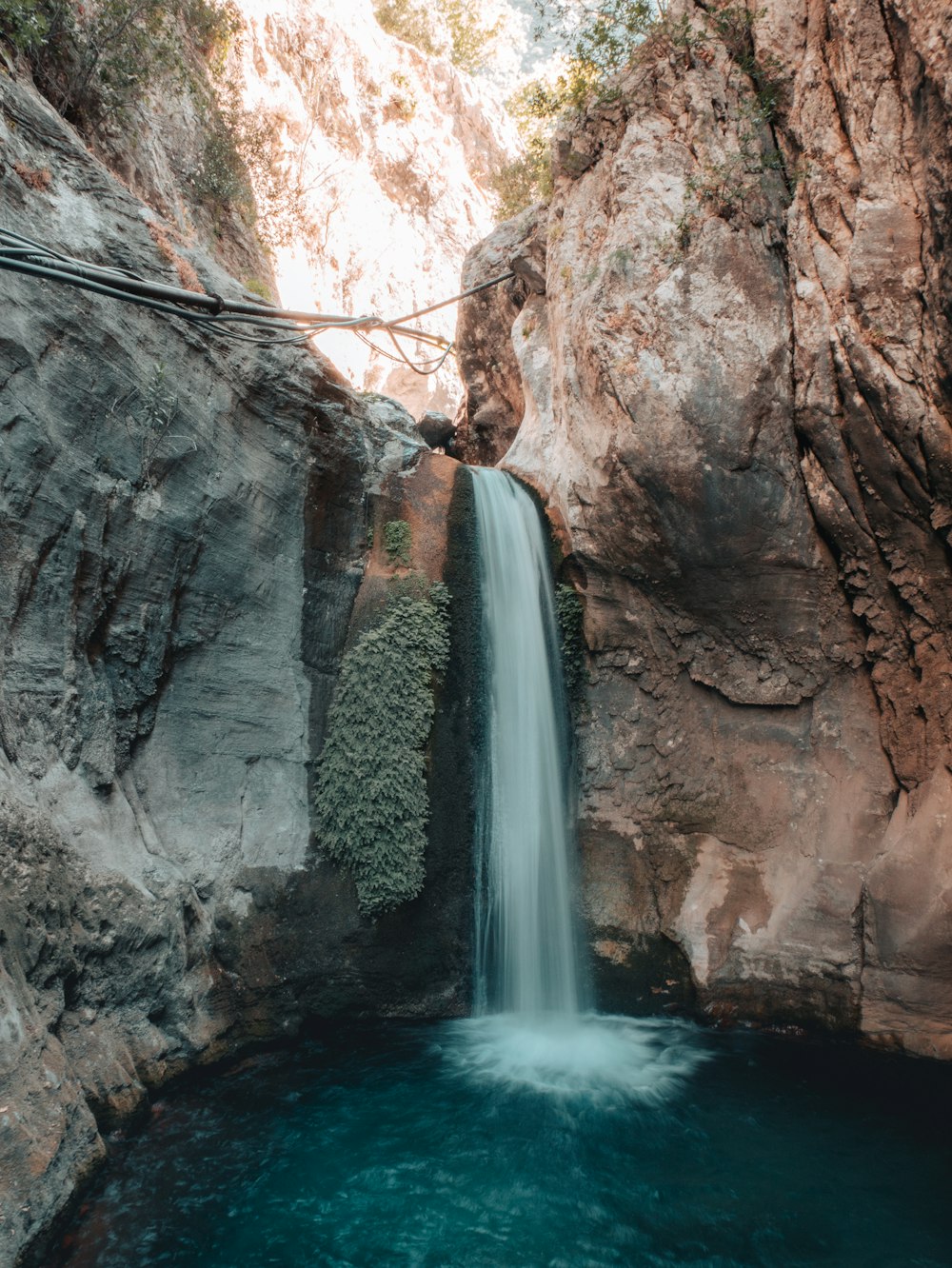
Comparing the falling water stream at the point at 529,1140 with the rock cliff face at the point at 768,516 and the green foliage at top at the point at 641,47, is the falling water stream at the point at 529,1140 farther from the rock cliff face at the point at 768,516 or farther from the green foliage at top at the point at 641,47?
the green foliage at top at the point at 641,47

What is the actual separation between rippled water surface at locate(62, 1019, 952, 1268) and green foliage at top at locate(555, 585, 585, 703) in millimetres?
4495

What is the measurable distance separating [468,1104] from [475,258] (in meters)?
15.1

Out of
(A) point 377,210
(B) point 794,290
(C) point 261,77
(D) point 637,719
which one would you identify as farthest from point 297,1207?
(A) point 377,210

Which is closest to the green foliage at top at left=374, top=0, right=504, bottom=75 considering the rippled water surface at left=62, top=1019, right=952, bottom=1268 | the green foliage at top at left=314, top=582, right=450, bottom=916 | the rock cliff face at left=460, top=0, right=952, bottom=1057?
the rock cliff face at left=460, top=0, right=952, bottom=1057

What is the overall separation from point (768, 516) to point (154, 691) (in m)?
7.44

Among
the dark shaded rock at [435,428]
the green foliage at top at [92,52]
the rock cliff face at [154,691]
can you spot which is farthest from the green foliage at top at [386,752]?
the green foliage at top at [92,52]

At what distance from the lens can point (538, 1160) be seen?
6855mm

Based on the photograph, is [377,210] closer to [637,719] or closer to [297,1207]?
[637,719]

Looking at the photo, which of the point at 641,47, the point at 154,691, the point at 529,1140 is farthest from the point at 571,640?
the point at 641,47

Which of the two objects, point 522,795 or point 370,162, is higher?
point 370,162

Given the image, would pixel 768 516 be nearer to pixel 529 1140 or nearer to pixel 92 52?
pixel 529 1140

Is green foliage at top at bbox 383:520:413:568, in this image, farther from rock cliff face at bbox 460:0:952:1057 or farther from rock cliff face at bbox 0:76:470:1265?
rock cliff face at bbox 460:0:952:1057

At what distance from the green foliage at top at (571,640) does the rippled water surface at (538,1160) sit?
4.49 metres

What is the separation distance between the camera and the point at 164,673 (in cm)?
876
